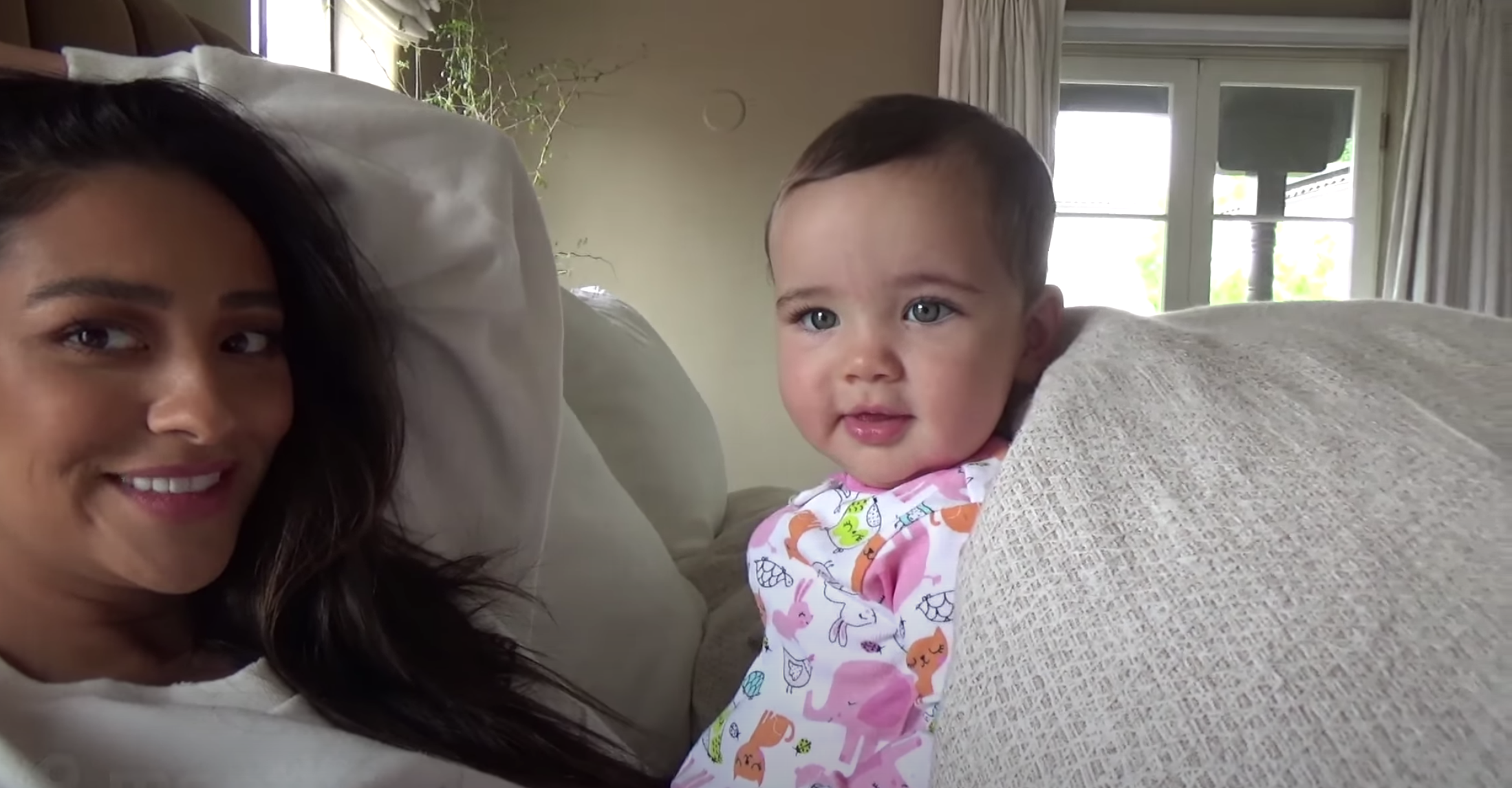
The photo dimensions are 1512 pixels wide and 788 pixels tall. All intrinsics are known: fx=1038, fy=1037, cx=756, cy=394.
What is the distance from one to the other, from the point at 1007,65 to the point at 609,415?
8.48 ft

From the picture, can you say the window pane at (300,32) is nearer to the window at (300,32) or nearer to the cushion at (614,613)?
the window at (300,32)

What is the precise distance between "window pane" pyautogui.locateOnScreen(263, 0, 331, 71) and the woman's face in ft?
6.29

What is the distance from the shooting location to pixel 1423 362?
71 cm

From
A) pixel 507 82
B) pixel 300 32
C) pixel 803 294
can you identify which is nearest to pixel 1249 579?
pixel 803 294

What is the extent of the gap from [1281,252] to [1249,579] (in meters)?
3.56

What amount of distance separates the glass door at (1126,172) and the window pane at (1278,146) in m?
0.15

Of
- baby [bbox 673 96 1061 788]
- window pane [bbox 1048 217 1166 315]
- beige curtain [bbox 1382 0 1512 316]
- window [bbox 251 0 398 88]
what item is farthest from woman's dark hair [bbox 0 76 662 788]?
beige curtain [bbox 1382 0 1512 316]

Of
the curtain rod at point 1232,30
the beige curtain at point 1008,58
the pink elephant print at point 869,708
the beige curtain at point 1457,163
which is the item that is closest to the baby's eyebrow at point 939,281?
the pink elephant print at point 869,708

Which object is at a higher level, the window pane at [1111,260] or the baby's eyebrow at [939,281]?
the window pane at [1111,260]

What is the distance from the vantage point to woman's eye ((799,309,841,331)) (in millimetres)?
888

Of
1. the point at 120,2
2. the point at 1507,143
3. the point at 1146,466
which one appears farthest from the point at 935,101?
the point at 1507,143

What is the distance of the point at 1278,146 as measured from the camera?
3.62m

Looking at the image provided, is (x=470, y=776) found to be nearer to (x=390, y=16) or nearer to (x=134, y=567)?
(x=134, y=567)

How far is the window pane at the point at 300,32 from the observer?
8.02 ft
